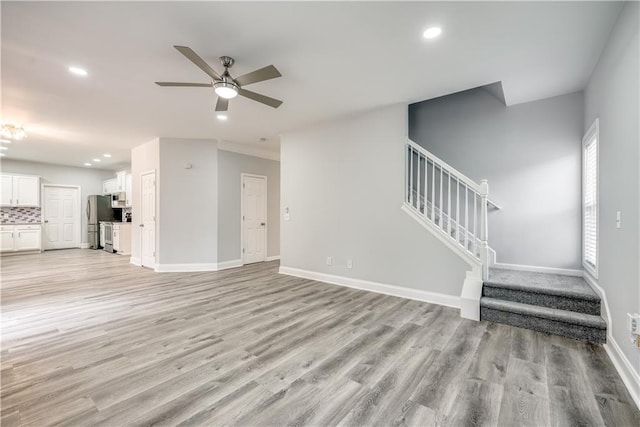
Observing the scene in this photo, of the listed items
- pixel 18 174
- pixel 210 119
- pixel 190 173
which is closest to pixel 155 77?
pixel 210 119

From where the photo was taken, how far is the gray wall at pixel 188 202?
5.51 meters

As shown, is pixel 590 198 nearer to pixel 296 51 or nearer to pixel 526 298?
pixel 526 298

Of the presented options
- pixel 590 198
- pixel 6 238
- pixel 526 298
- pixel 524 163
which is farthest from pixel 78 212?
pixel 590 198

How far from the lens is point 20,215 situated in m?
8.16

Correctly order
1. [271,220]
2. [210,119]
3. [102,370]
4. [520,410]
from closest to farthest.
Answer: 1. [520,410]
2. [102,370]
3. [210,119]
4. [271,220]

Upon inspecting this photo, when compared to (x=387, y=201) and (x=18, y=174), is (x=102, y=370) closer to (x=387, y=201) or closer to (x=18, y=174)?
(x=387, y=201)

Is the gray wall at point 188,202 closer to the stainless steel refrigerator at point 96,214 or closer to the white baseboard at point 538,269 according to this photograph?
the white baseboard at point 538,269

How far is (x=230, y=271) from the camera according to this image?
5504mm

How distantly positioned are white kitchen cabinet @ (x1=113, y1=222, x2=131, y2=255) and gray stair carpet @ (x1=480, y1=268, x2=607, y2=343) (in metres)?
8.97

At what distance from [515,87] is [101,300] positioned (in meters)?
6.05

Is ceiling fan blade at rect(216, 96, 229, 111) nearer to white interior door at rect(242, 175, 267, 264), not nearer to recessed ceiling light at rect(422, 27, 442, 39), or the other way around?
recessed ceiling light at rect(422, 27, 442, 39)

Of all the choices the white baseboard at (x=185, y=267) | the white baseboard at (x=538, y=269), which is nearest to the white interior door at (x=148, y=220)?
the white baseboard at (x=185, y=267)

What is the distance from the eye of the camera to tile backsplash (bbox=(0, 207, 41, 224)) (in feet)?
25.9

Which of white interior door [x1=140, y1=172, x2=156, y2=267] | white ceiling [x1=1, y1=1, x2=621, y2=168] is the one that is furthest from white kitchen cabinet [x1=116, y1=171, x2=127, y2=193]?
white ceiling [x1=1, y1=1, x2=621, y2=168]
